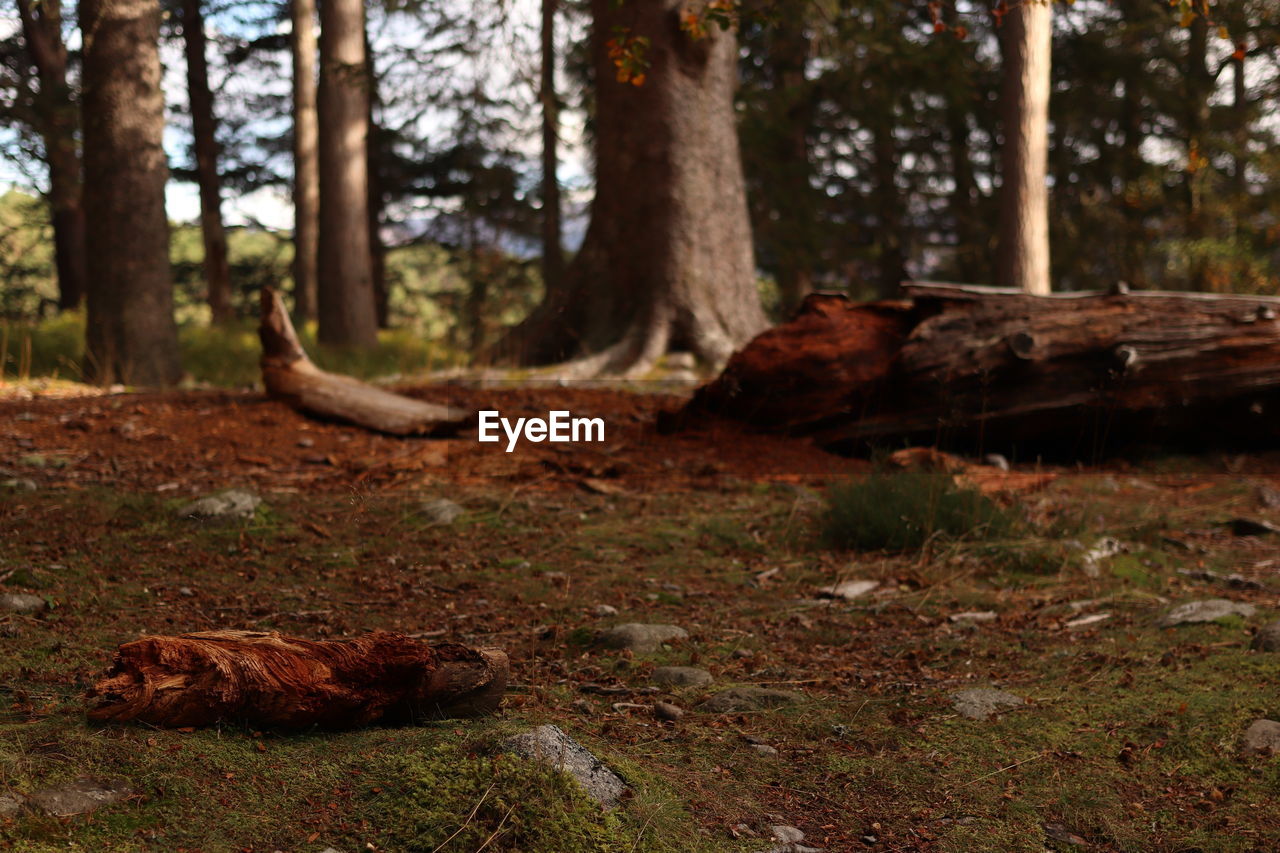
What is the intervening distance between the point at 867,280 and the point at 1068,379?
756 inches

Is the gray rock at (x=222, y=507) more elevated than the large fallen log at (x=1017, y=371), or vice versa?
the large fallen log at (x=1017, y=371)

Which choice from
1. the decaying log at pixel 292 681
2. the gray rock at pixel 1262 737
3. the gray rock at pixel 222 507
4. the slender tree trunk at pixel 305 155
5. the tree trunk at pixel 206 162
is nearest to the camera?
the decaying log at pixel 292 681

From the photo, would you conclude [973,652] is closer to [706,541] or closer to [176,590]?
[706,541]

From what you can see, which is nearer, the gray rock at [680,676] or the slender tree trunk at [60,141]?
the gray rock at [680,676]

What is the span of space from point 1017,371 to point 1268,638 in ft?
9.90

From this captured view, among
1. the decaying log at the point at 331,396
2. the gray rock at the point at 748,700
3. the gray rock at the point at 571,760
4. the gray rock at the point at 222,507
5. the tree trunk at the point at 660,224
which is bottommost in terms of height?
the gray rock at the point at 748,700

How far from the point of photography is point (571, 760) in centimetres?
216

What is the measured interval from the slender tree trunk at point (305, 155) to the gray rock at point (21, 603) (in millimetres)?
11944

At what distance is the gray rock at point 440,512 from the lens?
16.0ft

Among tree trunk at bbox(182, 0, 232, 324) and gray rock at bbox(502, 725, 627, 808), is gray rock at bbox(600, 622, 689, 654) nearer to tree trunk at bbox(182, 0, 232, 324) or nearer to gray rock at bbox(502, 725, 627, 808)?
gray rock at bbox(502, 725, 627, 808)

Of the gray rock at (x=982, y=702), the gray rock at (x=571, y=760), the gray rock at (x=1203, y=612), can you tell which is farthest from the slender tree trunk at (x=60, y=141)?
the gray rock at (x=1203, y=612)

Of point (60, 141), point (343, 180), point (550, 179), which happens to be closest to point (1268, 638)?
point (343, 180)

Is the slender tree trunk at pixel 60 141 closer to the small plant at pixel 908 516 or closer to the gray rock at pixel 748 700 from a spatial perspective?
the small plant at pixel 908 516

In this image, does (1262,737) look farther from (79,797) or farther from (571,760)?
(79,797)
